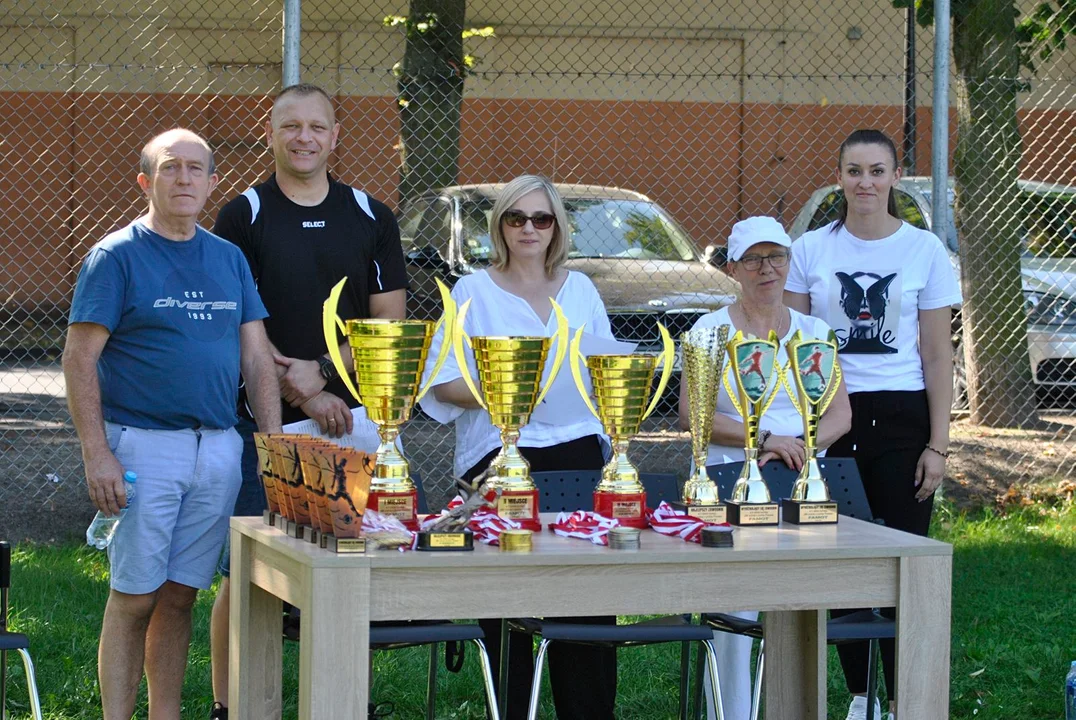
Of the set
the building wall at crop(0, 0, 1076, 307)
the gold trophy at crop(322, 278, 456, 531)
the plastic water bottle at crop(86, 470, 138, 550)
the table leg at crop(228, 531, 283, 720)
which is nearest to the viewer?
the gold trophy at crop(322, 278, 456, 531)

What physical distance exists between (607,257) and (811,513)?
505cm

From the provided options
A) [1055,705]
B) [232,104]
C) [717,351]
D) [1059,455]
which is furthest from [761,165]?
[717,351]

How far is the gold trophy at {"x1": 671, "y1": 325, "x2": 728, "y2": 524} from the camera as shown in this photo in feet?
11.6

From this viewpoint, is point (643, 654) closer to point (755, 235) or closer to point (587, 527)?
point (755, 235)

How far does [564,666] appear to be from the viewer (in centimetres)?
417

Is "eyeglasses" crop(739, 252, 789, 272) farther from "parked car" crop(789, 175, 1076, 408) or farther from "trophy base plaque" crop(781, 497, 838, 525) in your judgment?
"parked car" crop(789, 175, 1076, 408)

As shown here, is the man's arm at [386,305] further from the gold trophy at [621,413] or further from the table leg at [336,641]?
the table leg at [336,641]

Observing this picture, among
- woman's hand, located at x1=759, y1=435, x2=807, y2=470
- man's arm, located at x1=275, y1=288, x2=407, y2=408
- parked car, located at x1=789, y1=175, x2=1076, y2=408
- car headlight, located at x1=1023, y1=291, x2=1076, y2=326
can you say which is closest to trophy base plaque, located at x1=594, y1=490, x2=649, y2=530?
woman's hand, located at x1=759, y1=435, x2=807, y2=470

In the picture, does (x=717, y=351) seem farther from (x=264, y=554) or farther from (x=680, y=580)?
(x=264, y=554)

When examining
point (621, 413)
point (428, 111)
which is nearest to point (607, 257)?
point (428, 111)

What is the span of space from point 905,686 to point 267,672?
1651mm

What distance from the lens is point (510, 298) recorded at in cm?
420

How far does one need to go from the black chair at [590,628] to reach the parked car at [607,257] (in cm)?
387

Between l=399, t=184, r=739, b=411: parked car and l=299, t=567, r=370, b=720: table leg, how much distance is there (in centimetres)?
518
